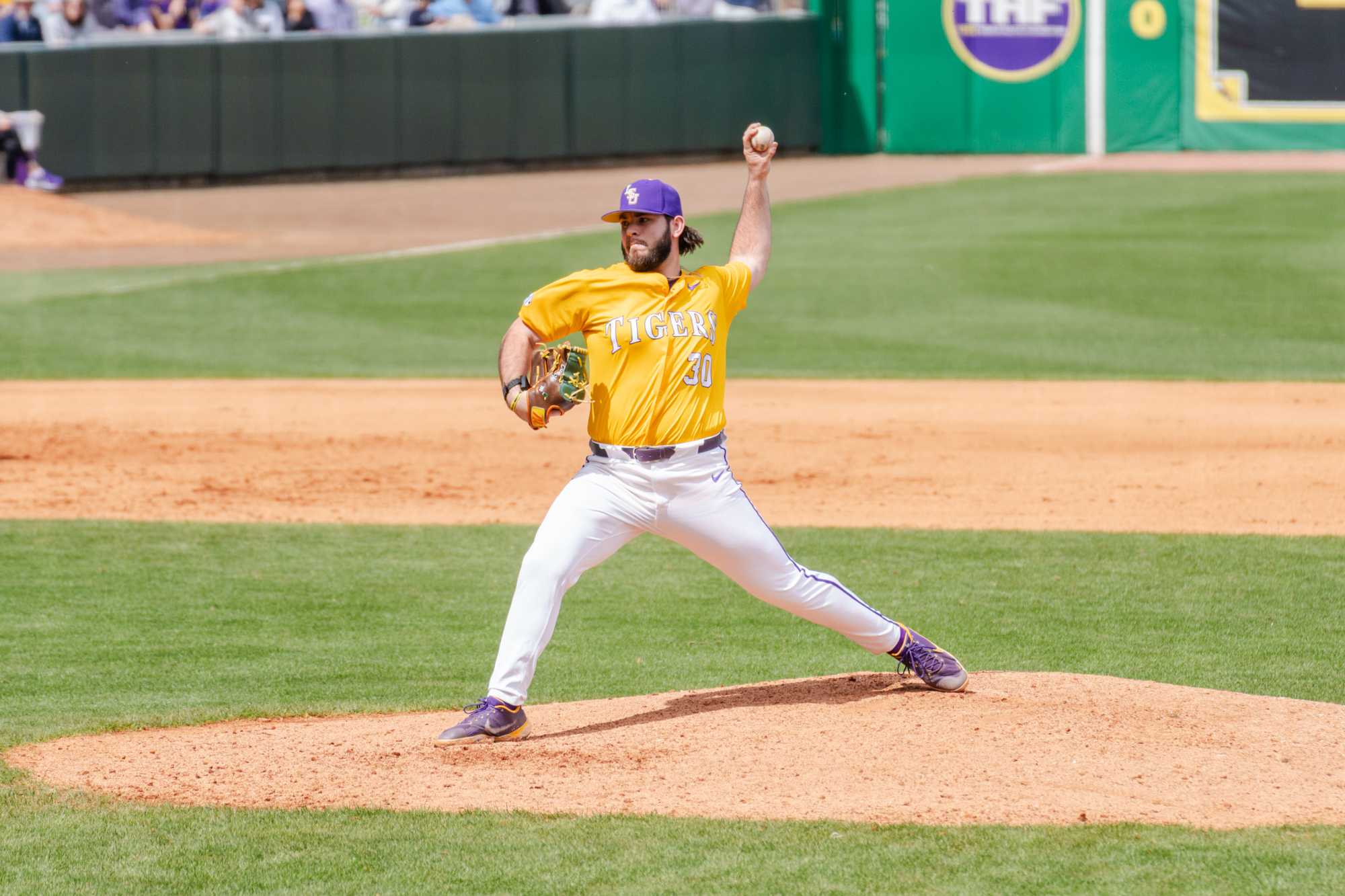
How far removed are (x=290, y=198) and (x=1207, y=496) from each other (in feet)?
55.5

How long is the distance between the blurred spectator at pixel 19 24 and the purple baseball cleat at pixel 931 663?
1976cm

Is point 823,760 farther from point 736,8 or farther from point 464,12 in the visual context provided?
point 736,8

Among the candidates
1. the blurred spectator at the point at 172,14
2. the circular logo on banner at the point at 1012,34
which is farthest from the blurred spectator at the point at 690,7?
the blurred spectator at the point at 172,14

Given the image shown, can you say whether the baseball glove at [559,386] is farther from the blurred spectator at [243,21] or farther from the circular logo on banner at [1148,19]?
the circular logo on banner at [1148,19]

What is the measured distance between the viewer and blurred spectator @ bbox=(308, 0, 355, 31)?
82.0 feet

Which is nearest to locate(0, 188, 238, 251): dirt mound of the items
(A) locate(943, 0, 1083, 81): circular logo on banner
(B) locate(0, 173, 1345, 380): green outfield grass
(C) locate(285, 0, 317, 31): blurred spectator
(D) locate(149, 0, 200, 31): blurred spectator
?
(B) locate(0, 173, 1345, 380): green outfield grass

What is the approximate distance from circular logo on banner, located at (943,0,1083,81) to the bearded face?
22211mm

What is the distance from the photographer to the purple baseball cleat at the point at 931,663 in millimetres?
6172

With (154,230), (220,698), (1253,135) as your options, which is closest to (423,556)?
(220,698)

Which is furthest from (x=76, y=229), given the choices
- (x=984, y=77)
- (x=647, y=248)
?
(x=647, y=248)

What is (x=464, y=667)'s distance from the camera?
24.3 feet

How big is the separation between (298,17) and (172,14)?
169 cm

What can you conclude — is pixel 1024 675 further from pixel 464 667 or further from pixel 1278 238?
pixel 1278 238

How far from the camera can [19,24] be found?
22.7 meters
